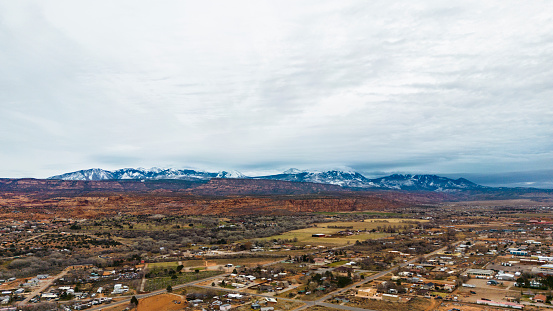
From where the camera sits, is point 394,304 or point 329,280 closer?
point 394,304

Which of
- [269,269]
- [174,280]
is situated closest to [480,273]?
[269,269]

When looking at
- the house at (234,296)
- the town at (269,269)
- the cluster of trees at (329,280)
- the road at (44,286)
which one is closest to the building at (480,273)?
the town at (269,269)

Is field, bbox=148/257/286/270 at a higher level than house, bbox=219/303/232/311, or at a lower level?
lower

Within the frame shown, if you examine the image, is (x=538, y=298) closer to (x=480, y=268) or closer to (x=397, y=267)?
(x=480, y=268)

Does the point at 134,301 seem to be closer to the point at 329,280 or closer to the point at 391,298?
the point at 329,280

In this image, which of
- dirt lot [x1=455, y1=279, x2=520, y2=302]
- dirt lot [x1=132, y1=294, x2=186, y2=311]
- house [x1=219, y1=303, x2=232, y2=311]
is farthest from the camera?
dirt lot [x1=455, y1=279, x2=520, y2=302]

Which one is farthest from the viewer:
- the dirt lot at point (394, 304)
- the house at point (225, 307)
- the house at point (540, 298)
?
the house at point (540, 298)

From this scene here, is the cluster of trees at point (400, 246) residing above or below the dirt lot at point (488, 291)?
below

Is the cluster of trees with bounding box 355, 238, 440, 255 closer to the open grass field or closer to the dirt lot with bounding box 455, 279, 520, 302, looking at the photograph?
the open grass field

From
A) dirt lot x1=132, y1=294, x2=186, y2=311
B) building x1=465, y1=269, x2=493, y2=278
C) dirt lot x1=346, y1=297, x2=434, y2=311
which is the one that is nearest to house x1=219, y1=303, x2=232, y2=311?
dirt lot x1=132, y1=294, x2=186, y2=311

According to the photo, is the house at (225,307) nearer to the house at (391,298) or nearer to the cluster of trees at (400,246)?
the house at (391,298)

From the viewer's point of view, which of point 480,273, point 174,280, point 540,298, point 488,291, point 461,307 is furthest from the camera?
point 480,273
